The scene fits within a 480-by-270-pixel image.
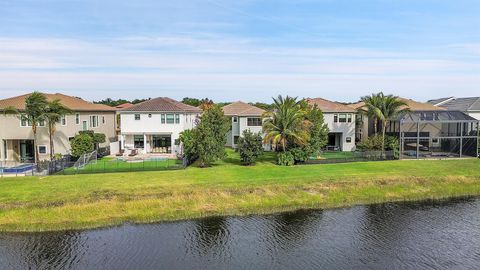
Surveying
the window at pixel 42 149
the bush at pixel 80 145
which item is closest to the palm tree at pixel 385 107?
the bush at pixel 80 145

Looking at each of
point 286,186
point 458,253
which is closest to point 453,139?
point 286,186

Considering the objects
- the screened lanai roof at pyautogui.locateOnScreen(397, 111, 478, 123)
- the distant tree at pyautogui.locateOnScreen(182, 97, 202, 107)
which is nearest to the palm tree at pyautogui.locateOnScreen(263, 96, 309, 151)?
the screened lanai roof at pyautogui.locateOnScreen(397, 111, 478, 123)

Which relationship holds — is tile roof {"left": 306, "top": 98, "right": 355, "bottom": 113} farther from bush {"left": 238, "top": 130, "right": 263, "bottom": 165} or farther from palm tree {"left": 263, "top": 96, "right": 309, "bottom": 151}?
bush {"left": 238, "top": 130, "right": 263, "bottom": 165}

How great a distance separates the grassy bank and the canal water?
60.1 inches

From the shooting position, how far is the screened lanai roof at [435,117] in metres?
48.1

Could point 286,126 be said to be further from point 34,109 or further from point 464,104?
point 464,104

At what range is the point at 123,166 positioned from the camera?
1609 inches

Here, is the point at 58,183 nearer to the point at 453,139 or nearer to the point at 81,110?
the point at 81,110

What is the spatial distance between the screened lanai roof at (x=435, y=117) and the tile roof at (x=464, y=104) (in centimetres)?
887

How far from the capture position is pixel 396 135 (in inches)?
2048

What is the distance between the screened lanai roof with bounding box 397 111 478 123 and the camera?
4814 cm

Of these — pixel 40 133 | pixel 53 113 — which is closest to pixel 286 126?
pixel 53 113

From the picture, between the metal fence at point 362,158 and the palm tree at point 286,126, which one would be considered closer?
the palm tree at point 286,126

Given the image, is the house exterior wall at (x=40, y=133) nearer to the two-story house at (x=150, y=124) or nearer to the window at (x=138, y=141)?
the two-story house at (x=150, y=124)
